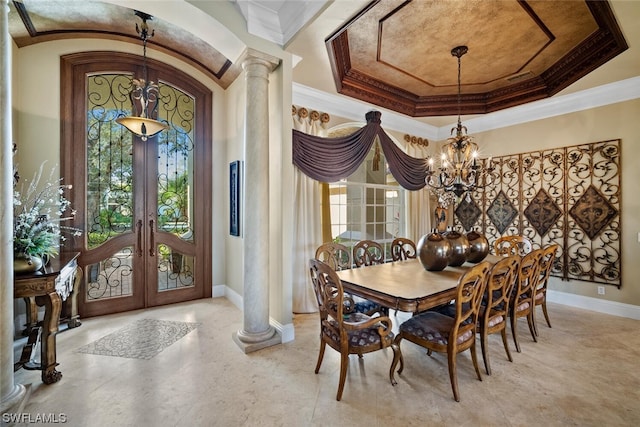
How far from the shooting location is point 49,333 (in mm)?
2160

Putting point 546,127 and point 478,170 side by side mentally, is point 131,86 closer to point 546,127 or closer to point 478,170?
point 478,170

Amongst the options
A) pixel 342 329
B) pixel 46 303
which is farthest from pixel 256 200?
pixel 46 303

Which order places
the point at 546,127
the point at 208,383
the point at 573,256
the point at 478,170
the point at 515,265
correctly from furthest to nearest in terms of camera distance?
the point at 546,127 → the point at 573,256 → the point at 478,170 → the point at 515,265 → the point at 208,383

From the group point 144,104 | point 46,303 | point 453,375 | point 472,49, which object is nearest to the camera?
point 453,375

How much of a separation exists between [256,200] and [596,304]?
4792mm

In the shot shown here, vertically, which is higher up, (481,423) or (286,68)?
(286,68)

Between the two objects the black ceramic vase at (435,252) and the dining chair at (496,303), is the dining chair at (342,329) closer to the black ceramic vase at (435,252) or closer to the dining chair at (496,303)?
the dining chair at (496,303)

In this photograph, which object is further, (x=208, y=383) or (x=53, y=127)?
(x=53, y=127)

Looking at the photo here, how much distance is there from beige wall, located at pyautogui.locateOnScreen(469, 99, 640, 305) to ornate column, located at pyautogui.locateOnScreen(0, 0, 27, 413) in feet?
20.0

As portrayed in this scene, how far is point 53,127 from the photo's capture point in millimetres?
3207

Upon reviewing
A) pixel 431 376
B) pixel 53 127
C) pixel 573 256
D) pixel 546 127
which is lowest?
pixel 431 376

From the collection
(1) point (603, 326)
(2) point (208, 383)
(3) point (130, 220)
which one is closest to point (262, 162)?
(2) point (208, 383)

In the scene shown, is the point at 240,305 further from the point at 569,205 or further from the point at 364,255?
the point at 569,205

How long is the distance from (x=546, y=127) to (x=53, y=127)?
22.1 feet
